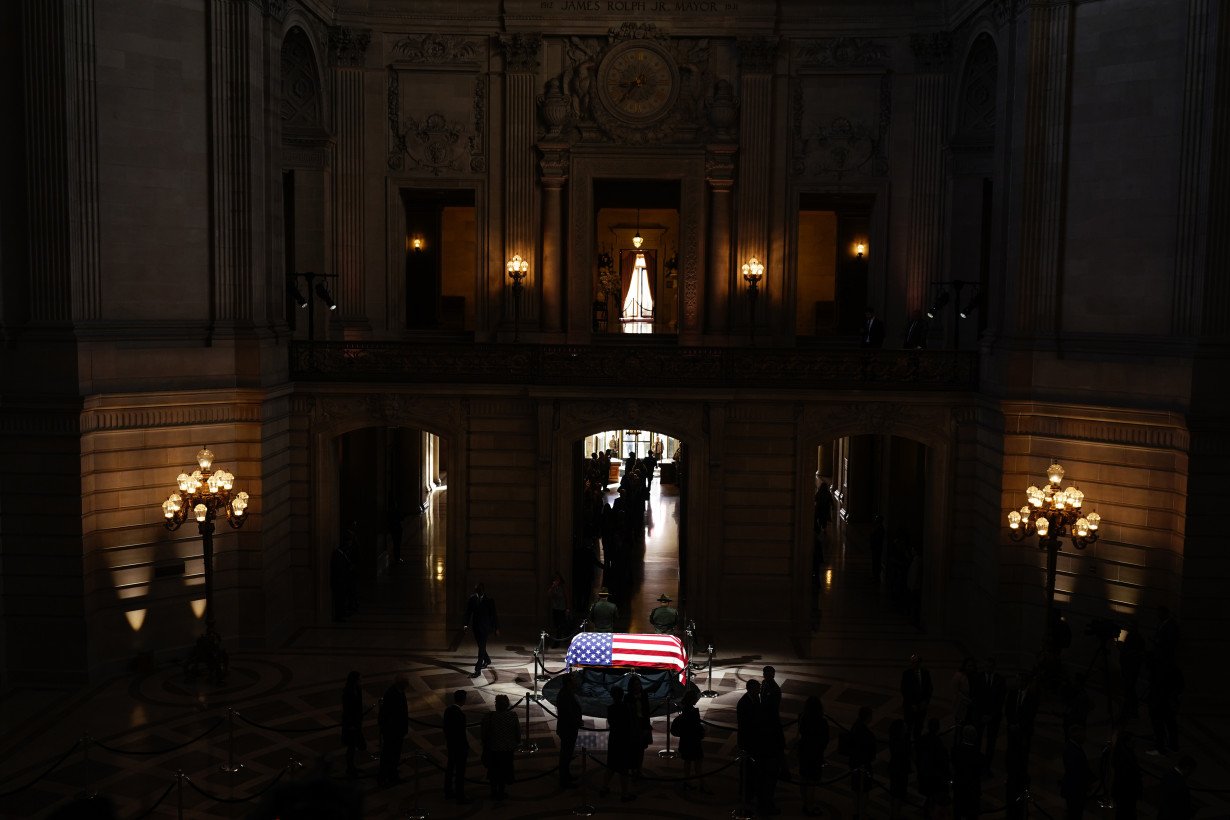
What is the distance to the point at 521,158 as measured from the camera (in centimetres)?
2581

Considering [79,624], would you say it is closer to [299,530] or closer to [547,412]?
[299,530]

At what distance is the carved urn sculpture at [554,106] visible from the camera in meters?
25.5

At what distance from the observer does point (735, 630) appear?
23047 mm

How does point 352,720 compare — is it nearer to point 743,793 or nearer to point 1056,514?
point 743,793

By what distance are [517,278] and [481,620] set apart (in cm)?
790

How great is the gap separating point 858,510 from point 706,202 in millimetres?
11784

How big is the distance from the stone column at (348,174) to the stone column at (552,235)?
3929 mm

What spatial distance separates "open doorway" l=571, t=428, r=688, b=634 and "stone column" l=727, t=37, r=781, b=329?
440cm

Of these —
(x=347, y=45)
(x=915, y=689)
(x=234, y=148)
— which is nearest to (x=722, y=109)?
(x=347, y=45)

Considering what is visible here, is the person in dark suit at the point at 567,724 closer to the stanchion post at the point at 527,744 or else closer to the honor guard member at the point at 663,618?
the stanchion post at the point at 527,744

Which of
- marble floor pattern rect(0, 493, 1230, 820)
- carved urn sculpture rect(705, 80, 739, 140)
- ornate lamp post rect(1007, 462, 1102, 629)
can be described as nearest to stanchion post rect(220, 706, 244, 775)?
marble floor pattern rect(0, 493, 1230, 820)

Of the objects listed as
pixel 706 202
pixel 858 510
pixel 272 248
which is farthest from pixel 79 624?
pixel 858 510

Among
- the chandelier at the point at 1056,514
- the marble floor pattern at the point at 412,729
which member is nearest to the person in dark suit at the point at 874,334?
the marble floor pattern at the point at 412,729

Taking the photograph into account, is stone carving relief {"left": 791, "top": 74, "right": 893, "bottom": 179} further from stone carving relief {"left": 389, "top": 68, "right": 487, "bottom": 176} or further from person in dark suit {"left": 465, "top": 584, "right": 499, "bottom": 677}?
person in dark suit {"left": 465, "top": 584, "right": 499, "bottom": 677}
